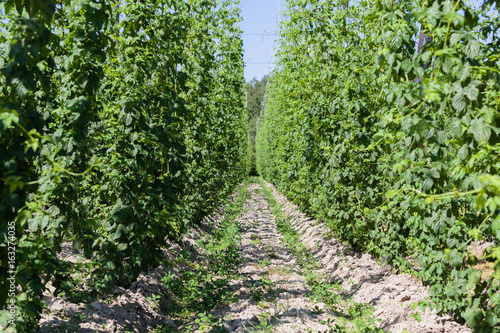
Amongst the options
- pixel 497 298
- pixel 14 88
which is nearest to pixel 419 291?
pixel 497 298

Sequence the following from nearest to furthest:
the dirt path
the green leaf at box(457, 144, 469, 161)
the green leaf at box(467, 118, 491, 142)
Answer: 1. the green leaf at box(467, 118, 491, 142)
2. the green leaf at box(457, 144, 469, 161)
3. the dirt path

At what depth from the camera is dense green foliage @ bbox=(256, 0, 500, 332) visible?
94.3 inches

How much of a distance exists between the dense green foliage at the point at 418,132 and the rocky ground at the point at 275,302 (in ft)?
1.47

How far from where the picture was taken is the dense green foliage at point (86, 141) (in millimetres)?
2385

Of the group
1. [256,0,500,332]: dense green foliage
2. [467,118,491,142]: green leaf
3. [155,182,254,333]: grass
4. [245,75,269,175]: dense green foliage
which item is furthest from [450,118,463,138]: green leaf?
[245,75,269,175]: dense green foliage

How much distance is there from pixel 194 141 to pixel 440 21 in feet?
18.5

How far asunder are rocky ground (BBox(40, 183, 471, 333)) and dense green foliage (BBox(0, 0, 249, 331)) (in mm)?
419

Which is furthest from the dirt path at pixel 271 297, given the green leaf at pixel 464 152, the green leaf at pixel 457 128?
the green leaf at pixel 457 128

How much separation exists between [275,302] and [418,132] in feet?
9.98

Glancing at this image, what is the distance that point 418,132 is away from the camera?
2752mm

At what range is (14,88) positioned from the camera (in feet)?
7.68

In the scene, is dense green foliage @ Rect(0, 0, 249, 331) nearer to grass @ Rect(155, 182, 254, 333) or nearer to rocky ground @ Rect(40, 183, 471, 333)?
rocky ground @ Rect(40, 183, 471, 333)

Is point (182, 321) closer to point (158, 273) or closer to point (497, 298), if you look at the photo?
point (158, 273)

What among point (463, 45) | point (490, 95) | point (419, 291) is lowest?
point (419, 291)
